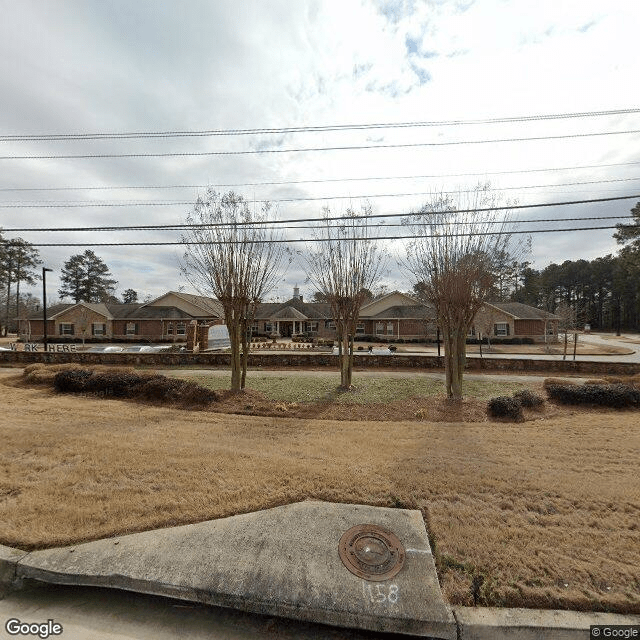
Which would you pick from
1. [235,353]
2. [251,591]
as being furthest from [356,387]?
[251,591]

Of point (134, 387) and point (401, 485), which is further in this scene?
point (134, 387)

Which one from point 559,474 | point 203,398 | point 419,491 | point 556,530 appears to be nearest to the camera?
point 556,530

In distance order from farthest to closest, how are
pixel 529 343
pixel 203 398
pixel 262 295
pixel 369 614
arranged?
pixel 529 343
pixel 262 295
pixel 203 398
pixel 369 614

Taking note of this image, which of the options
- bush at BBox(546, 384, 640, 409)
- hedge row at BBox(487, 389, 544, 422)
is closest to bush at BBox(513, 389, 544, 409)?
hedge row at BBox(487, 389, 544, 422)

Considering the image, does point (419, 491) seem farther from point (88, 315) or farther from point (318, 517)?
point (88, 315)

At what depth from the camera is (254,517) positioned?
12.6ft

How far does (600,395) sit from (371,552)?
10121 millimetres

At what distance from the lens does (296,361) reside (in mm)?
18875

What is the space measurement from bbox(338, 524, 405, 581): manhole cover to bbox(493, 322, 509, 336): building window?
3858 centimetres

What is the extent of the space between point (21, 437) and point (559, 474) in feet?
30.8

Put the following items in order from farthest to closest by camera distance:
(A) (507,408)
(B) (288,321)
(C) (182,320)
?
(B) (288,321)
(C) (182,320)
(A) (507,408)

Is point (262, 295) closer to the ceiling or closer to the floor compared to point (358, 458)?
closer to the ceiling

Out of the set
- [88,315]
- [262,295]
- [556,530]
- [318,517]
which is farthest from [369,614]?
[88,315]

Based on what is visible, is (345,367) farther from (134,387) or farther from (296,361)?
(134,387)
